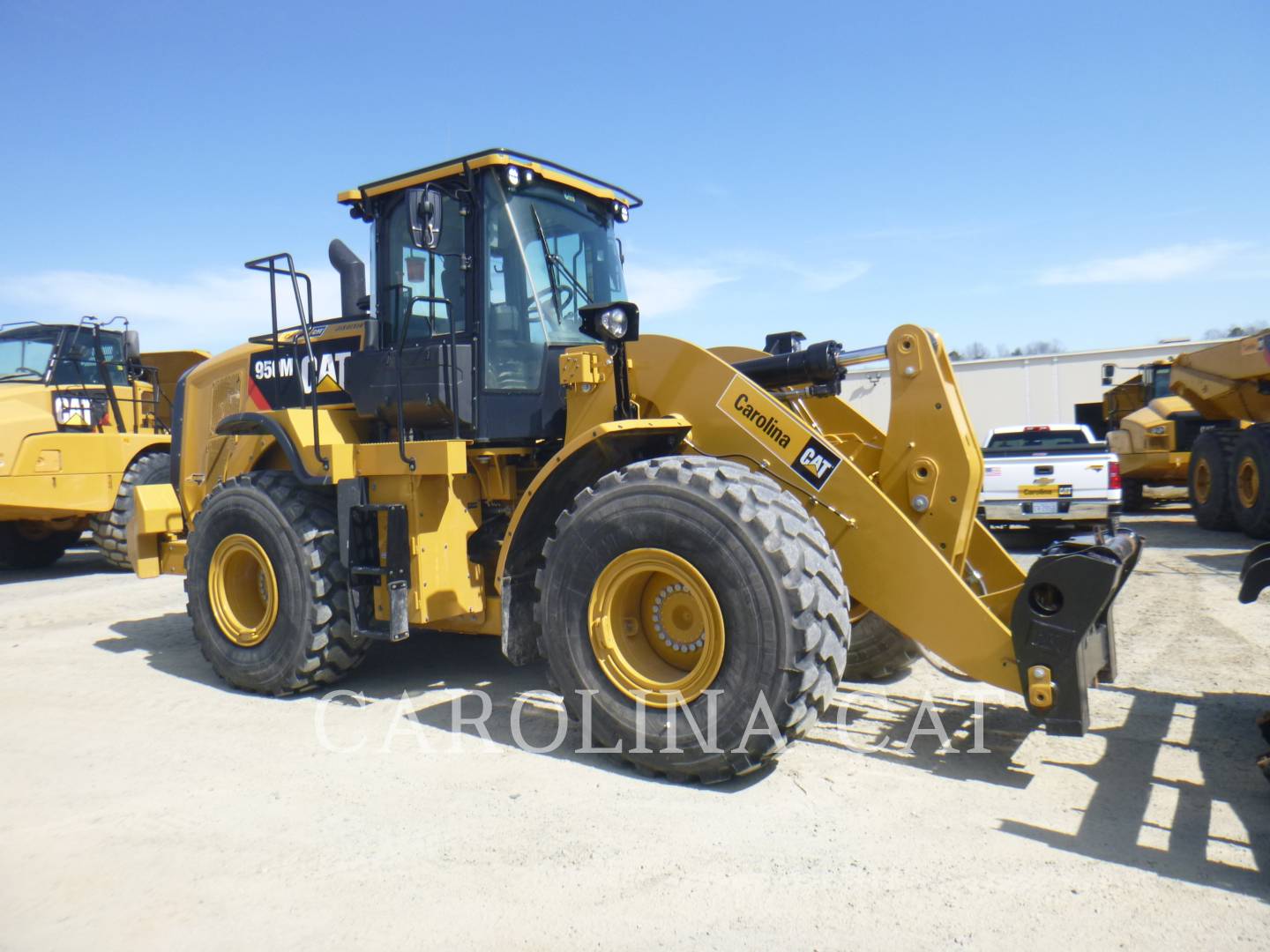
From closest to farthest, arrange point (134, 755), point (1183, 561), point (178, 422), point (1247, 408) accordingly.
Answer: point (134, 755) → point (178, 422) → point (1183, 561) → point (1247, 408)

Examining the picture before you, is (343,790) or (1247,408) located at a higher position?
(1247,408)

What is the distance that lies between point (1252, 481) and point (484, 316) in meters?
11.4

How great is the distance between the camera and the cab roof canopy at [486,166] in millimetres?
5156

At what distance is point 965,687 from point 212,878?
12.9 feet

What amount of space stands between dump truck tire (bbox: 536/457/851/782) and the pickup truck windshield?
9.67 m

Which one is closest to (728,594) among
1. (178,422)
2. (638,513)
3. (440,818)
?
(638,513)

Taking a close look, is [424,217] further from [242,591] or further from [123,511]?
[123,511]

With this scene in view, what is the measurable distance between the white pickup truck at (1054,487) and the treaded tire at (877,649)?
633cm

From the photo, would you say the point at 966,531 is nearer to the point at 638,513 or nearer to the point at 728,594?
the point at 728,594

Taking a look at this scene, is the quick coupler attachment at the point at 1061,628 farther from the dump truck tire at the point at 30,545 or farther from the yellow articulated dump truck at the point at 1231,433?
the dump truck tire at the point at 30,545

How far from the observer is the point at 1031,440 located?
44.4 feet

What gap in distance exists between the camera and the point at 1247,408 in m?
13.4

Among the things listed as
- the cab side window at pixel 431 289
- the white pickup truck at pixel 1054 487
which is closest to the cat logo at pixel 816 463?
the cab side window at pixel 431 289

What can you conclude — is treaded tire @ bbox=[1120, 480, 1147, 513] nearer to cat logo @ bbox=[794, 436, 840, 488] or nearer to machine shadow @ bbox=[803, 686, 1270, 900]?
machine shadow @ bbox=[803, 686, 1270, 900]
